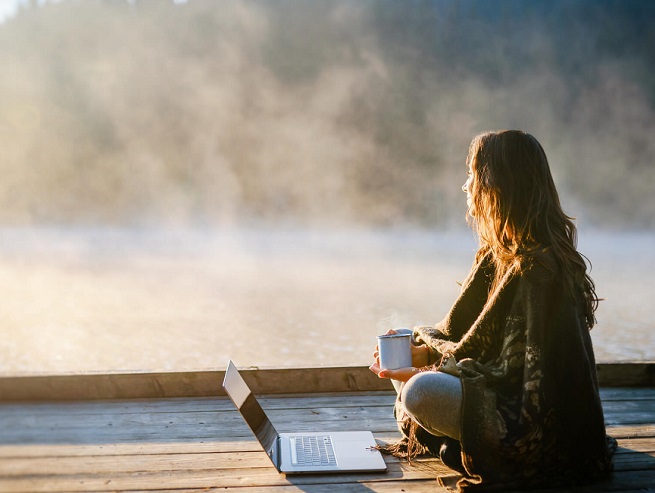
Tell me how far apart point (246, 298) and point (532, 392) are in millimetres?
7780

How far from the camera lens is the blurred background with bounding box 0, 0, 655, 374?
18.7 meters

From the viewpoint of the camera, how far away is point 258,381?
6.00ft

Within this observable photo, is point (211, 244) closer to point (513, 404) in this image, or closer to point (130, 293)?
point (130, 293)

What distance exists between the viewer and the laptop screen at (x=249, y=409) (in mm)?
1171

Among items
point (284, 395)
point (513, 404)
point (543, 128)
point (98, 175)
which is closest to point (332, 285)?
point (284, 395)

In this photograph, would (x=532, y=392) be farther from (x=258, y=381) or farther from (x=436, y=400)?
(x=258, y=381)

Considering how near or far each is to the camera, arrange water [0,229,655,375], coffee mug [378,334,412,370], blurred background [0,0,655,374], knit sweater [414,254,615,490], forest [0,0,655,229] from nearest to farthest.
A: knit sweater [414,254,615,490] < coffee mug [378,334,412,370] < water [0,229,655,375] < blurred background [0,0,655,374] < forest [0,0,655,229]

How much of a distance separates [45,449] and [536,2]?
24474mm

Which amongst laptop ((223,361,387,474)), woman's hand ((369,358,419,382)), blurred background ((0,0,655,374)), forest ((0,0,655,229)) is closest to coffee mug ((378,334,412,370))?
woman's hand ((369,358,419,382))

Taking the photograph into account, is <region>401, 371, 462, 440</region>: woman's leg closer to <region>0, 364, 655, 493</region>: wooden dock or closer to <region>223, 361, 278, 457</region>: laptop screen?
<region>0, 364, 655, 493</region>: wooden dock

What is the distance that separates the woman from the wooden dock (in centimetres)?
12

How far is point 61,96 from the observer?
20.6 meters

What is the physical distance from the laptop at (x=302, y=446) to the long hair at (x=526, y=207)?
0.50m

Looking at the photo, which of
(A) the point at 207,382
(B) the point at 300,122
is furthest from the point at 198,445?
(B) the point at 300,122
